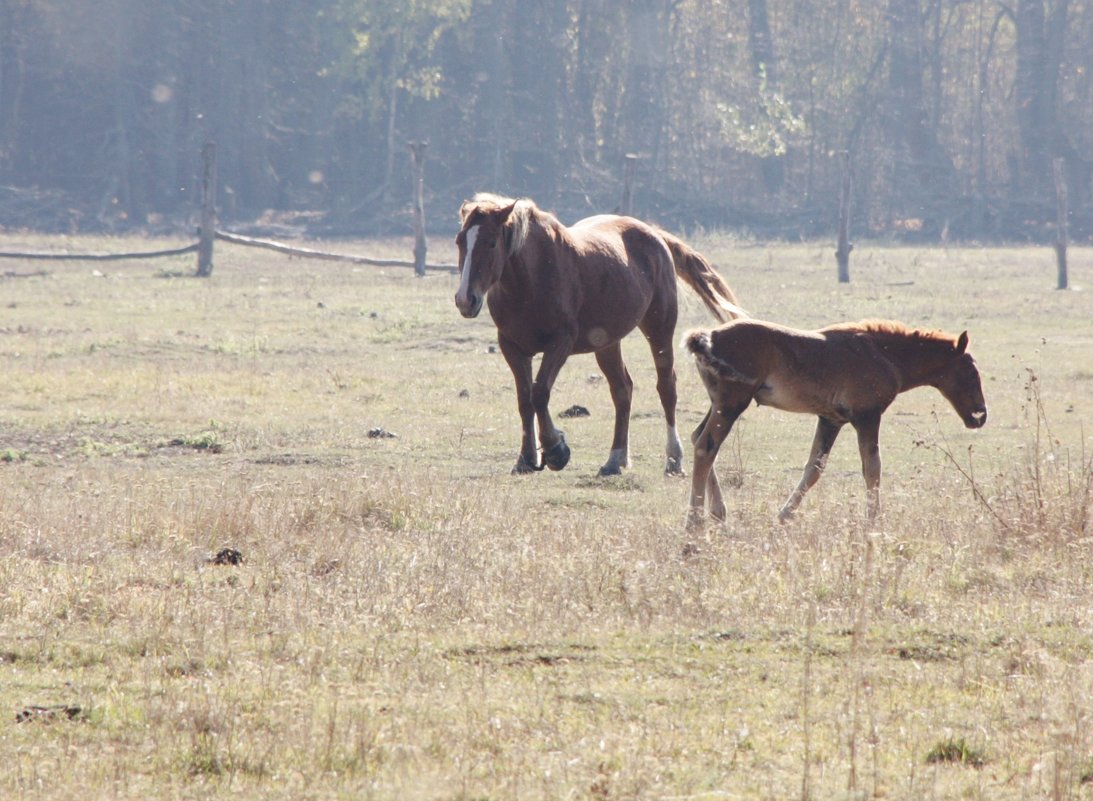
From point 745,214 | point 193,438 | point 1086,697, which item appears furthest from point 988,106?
point 1086,697

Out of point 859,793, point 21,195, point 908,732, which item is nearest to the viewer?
point 859,793

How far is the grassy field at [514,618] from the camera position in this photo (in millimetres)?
4125

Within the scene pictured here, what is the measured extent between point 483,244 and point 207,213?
20.0 meters

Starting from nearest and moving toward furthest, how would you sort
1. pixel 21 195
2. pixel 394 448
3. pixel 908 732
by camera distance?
pixel 908 732
pixel 394 448
pixel 21 195

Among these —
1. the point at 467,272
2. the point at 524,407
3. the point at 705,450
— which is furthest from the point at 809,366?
the point at 524,407

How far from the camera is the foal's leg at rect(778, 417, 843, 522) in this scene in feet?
25.6

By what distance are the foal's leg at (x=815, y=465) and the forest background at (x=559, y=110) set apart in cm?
3863

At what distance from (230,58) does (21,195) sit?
28.4ft

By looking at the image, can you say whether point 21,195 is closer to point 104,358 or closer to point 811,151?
point 811,151

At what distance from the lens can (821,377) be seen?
25.2ft

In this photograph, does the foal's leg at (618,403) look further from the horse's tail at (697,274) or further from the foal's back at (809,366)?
the foal's back at (809,366)

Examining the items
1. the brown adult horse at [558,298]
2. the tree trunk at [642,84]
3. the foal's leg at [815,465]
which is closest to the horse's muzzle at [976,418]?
the foal's leg at [815,465]

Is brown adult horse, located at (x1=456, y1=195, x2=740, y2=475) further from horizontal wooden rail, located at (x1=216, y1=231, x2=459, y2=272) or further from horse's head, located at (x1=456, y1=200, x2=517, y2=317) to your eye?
horizontal wooden rail, located at (x1=216, y1=231, x2=459, y2=272)

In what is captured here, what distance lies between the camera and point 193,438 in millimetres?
11836
